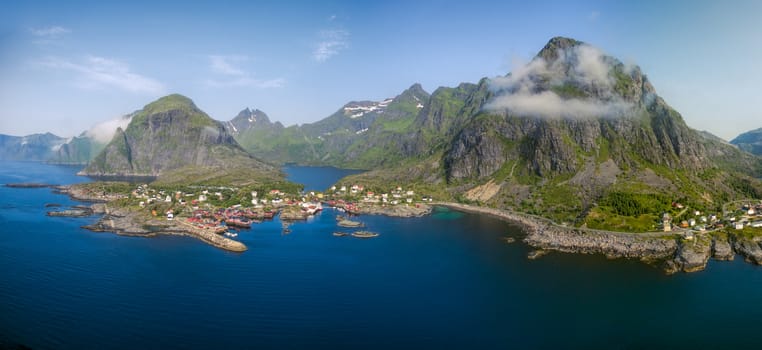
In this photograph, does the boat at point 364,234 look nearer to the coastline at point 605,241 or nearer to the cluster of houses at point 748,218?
the coastline at point 605,241

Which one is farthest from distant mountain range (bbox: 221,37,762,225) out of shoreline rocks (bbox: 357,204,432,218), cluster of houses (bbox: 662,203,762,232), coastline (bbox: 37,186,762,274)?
shoreline rocks (bbox: 357,204,432,218)

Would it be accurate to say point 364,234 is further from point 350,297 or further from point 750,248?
point 750,248

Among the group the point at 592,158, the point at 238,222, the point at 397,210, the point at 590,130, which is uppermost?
the point at 590,130

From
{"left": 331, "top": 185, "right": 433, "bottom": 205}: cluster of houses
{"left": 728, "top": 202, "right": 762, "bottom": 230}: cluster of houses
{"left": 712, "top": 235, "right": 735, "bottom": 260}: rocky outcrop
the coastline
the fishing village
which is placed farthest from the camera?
{"left": 331, "top": 185, "right": 433, "bottom": 205}: cluster of houses

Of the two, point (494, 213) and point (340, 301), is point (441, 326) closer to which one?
point (340, 301)

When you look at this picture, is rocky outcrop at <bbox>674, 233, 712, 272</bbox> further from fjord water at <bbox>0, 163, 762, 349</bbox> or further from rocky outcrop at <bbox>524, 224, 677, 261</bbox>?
rocky outcrop at <bbox>524, 224, 677, 261</bbox>

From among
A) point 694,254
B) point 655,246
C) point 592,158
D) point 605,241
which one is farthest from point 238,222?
point 592,158
